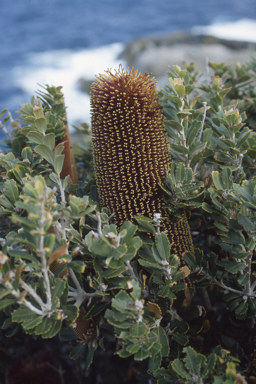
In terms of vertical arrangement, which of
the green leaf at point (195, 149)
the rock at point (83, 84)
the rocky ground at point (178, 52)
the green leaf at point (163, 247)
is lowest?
the green leaf at point (163, 247)

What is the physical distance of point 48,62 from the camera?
12.2 ft

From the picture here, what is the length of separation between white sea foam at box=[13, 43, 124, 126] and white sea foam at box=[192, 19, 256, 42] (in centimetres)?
99

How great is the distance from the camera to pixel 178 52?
357 cm

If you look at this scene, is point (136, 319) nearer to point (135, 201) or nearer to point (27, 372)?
point (135, 201)

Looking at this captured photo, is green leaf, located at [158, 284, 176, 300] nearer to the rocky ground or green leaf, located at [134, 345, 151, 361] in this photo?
green leaf, located at [134, 345, 151, 361]

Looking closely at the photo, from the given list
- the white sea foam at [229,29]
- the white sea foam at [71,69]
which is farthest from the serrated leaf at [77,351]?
the white sea foam at [229,29]

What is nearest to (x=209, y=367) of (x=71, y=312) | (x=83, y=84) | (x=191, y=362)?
(x=191, y=362)

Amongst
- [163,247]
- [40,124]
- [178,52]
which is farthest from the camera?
[178,52]

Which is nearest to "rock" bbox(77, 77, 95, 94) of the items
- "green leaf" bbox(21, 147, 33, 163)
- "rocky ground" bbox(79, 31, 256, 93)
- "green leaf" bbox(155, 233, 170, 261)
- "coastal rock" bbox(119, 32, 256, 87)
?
"rocky ground" bbox(79, 31, 256, 93)

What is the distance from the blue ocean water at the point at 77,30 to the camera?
3645mm

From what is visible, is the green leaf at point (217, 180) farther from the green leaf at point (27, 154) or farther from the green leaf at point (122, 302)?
the green leaf at point (27, 154)

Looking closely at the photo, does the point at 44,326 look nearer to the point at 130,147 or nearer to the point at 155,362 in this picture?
the point at 155,362

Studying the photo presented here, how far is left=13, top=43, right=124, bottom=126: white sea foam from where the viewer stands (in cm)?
364

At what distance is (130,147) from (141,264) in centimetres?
23
